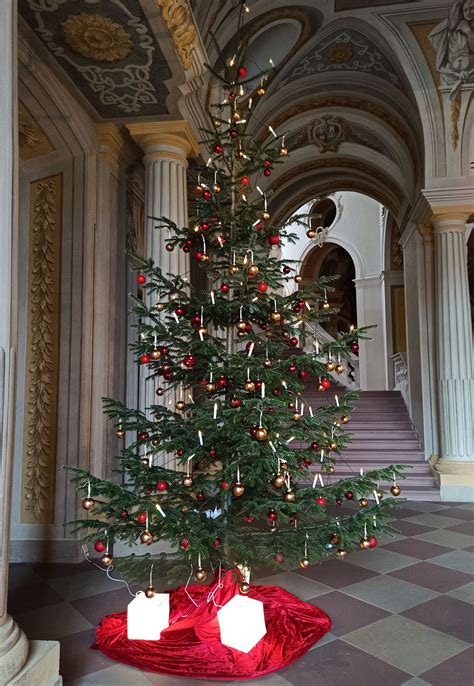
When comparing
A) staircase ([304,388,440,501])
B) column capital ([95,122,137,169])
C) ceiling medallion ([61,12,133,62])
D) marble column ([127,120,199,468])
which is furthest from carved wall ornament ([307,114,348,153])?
ceiling medallion ([61,12,133,62])

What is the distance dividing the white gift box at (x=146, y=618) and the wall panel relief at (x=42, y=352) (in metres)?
2.13

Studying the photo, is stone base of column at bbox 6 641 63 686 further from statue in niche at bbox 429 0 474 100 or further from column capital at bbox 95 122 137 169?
statue in niche at bbox 429 0 474 100

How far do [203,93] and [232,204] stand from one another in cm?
286

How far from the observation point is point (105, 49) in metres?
3.73

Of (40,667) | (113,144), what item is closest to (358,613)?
(40,667)

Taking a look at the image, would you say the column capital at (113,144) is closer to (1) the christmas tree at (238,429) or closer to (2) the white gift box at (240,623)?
(1) the christmas tree at (238,429)

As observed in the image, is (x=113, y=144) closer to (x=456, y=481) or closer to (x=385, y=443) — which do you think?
(x=456, y=481)

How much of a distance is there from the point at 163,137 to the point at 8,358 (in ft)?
11.2

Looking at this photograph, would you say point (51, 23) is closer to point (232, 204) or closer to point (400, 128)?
point (232, 204)

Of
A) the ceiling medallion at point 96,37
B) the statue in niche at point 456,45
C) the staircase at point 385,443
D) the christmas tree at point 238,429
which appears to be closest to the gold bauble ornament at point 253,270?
the christmas tree at point 238,429

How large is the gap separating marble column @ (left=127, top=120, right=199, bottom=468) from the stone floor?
1.67m

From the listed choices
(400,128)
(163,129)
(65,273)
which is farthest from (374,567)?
(400,128)

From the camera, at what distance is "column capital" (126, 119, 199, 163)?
15.9ft

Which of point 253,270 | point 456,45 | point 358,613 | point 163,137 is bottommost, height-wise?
point 358,613
